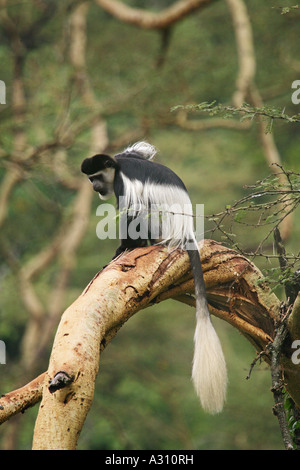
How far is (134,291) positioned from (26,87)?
18.2ft

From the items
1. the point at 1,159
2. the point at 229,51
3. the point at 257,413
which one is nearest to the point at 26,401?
the point at 1,159

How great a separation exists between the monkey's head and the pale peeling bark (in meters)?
0.84

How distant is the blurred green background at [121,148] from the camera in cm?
627

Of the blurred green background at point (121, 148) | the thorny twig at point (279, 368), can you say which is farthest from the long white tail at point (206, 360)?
the blurred green background at point (121, 148)

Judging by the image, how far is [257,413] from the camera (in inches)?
262

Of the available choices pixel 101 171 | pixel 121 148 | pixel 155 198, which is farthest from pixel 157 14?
pixel 155 198

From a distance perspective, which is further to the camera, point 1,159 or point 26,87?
point 26,87

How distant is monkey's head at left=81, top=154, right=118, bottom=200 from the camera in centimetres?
301

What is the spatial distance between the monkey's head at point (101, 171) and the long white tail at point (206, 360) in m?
0.90

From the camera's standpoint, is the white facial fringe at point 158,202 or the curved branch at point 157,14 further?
the curved branch at point 157,14

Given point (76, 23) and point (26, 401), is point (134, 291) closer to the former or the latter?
point (26, 401)

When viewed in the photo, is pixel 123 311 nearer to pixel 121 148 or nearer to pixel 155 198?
pixel 155 198

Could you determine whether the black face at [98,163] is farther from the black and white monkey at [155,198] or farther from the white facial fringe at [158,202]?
the white facial fringe at [158,202]
